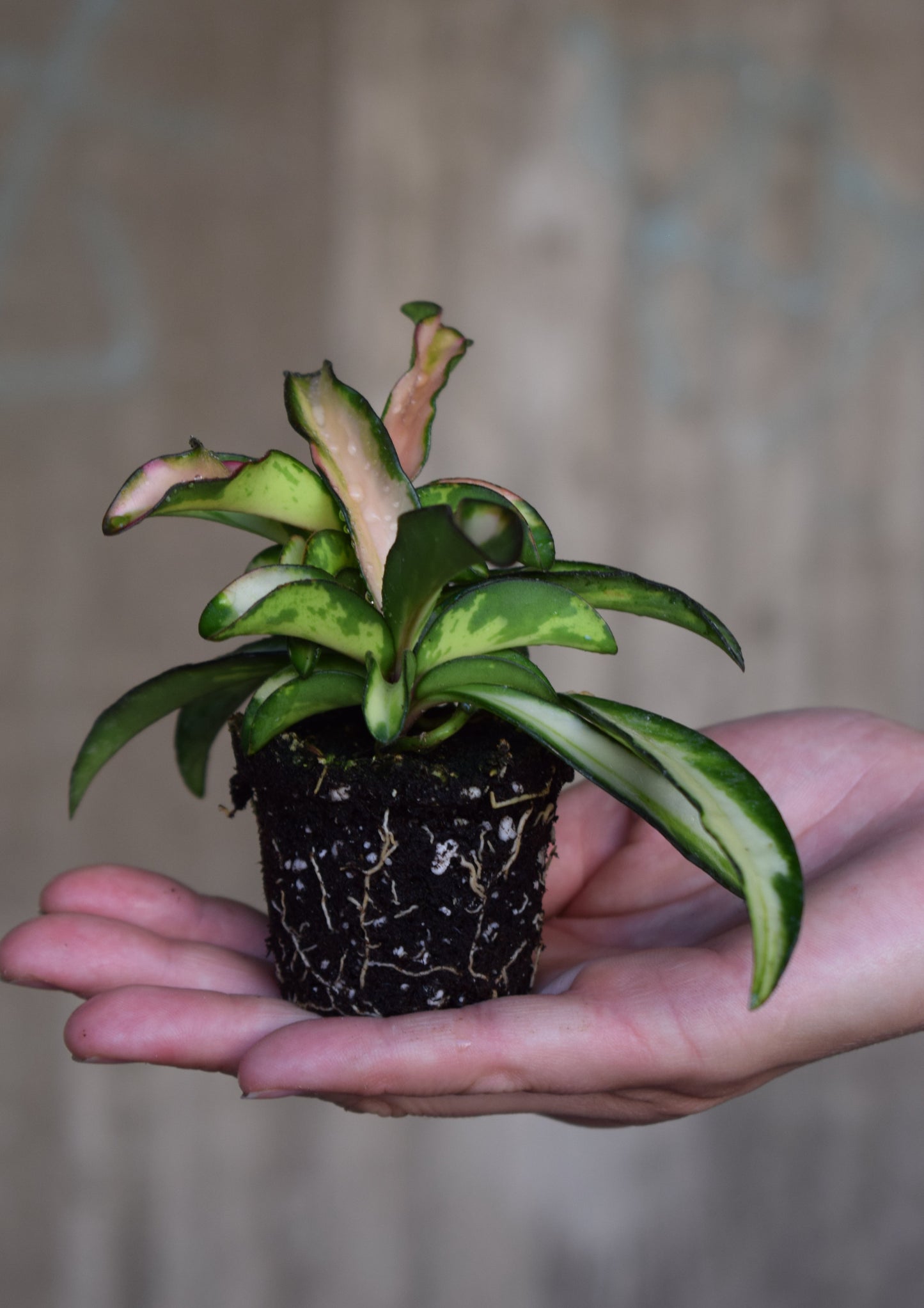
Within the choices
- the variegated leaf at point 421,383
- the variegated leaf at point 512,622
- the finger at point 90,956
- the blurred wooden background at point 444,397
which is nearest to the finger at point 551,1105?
the finger at point 90,956

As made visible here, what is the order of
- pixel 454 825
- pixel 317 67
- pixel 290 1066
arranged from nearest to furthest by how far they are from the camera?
pixel 290 1066 → pixel 454 825 → pixel 317 67

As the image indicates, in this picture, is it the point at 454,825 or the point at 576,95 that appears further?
the point at 576,95

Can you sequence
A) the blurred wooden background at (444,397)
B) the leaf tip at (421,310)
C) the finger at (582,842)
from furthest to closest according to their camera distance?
the blurred wooden background at (444,397) < the finger at (582,842) < the leaf tip at (421,310)

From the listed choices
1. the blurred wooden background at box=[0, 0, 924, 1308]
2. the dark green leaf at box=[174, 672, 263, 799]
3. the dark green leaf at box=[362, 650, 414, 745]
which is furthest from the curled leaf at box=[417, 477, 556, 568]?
the blurred wooden background at box=[0, 0, 924, 1308]

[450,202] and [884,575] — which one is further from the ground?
[450,202]

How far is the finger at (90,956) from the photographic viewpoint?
825mm

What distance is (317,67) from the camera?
1.64 m

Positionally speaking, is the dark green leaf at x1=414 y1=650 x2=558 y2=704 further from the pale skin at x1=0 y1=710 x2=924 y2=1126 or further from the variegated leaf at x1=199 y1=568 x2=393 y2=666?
the pale skin at x1=0 y1=710 x2=924 y2=1126

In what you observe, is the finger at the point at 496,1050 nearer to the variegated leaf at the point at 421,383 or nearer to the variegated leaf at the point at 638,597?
the variegated leaf at the point at 638,597

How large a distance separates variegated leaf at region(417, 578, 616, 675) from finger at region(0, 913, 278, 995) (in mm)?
291

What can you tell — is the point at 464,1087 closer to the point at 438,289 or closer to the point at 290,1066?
the point at 290,1066

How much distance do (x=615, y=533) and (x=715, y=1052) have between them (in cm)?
117

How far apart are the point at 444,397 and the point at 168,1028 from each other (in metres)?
1.20

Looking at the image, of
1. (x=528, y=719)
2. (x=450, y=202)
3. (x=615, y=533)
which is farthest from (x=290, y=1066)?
(x=450, y=202)
